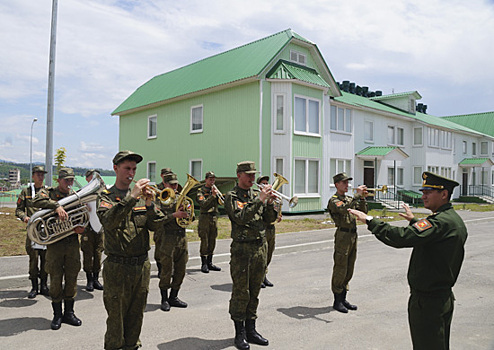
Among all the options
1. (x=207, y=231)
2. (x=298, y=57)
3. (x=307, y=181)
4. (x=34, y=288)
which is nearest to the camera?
(x=34, y=288)

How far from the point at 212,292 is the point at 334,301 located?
2.26 m

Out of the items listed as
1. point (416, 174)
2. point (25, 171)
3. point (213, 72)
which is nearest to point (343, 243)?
point (213, 72)

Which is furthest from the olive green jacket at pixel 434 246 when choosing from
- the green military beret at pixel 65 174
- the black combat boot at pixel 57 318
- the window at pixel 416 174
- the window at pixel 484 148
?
the window at pixel 484 148

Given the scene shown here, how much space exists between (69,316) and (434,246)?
4892mm

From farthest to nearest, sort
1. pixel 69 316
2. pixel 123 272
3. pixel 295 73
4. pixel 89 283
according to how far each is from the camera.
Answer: pixel 295 73 → pixel 89 283 → pixel 69 316 → pixel 123 272

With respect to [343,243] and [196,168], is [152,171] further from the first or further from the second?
[343,243]

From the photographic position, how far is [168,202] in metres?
4.47

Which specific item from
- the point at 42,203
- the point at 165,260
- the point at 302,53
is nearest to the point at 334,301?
the point at 165,260

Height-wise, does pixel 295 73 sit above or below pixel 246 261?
above

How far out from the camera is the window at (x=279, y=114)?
67.6 ft

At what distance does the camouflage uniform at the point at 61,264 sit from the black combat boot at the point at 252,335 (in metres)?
2.61

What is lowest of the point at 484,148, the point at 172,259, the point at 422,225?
the point at 172,259

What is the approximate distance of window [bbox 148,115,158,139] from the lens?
28.1 metres

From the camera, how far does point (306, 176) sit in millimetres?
21453
